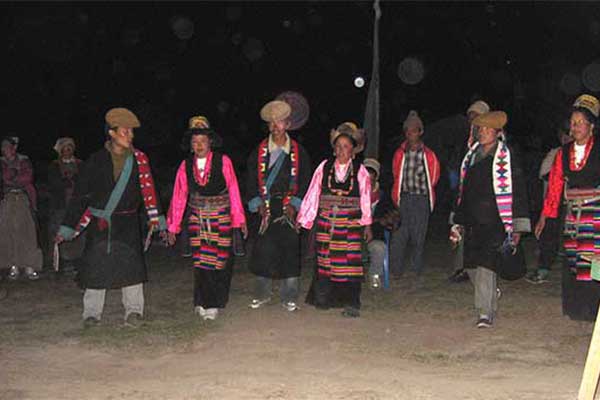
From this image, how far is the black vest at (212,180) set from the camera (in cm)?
779

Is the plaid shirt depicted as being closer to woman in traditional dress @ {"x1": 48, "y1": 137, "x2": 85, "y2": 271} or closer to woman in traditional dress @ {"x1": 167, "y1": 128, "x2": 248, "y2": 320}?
woman in traditional dress @ {"x1": 167, "y1": 128, "x2": 248, "y2": 320}

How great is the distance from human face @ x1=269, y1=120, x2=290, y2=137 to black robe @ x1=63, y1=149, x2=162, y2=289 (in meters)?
1.38

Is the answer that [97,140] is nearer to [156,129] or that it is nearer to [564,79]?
[156,129]

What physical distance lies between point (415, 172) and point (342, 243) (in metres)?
2.23

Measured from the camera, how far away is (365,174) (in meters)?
8.03

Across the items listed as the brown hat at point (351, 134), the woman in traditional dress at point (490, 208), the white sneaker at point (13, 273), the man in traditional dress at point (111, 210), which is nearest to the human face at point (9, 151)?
the white sneaker at point (13, 273)

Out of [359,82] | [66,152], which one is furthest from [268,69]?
[66,152]

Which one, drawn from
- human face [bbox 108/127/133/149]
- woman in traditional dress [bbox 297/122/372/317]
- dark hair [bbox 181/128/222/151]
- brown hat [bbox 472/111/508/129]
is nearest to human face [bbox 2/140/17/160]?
human face [bbox 108/127/133/149]

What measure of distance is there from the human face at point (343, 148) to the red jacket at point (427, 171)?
6.78 ft

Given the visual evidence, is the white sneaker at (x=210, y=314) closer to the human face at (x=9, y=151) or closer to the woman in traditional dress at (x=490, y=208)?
the woman in traditional dress at (x=490, y=208)

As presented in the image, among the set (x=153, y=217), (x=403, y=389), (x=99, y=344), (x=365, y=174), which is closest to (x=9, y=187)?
(x=153, y=217)

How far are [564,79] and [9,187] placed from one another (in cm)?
2279

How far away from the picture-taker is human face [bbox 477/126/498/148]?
737 centimetres

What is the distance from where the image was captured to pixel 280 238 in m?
8.23
